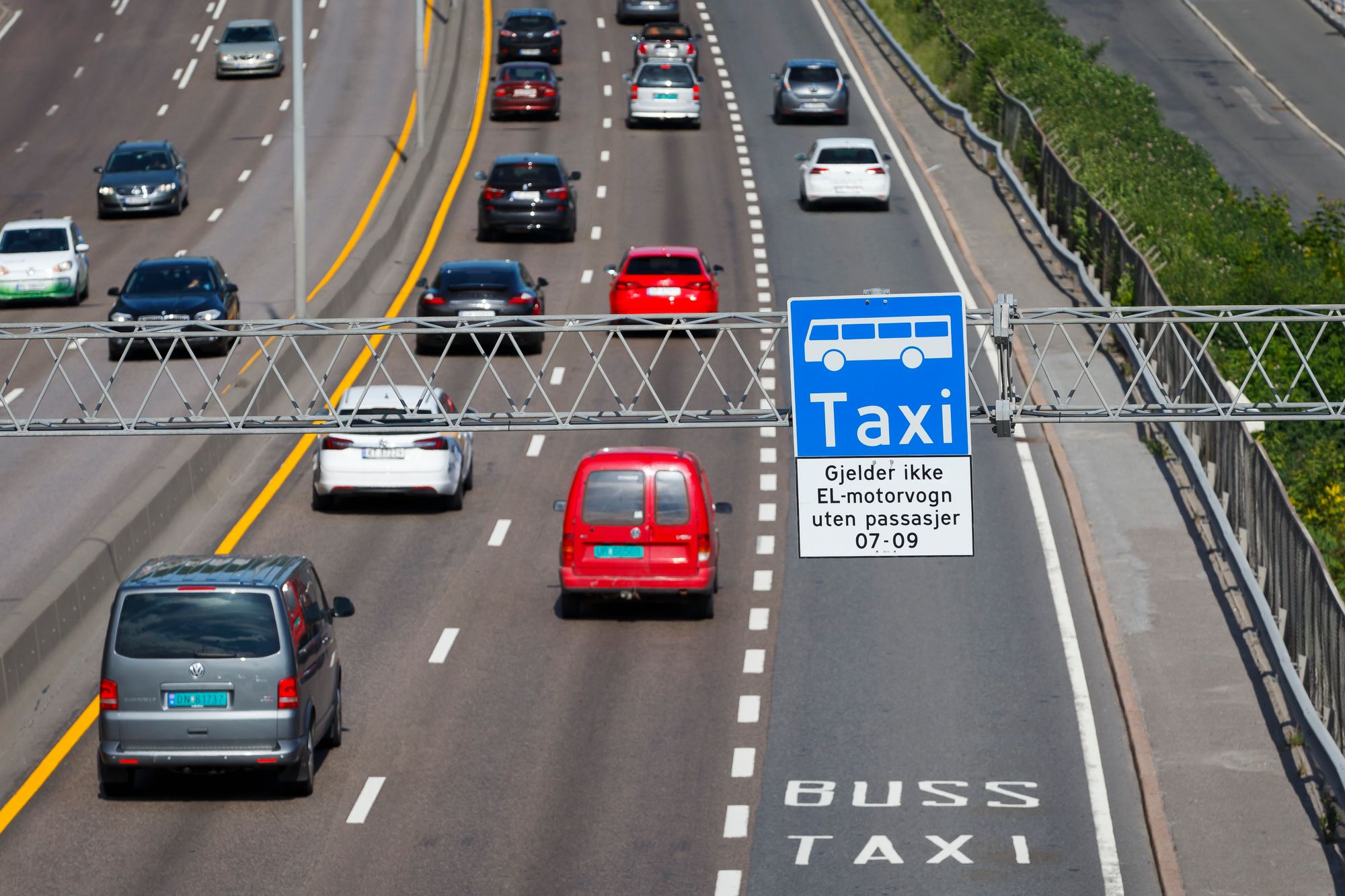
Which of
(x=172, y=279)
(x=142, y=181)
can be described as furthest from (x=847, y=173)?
(x=172, y=279)

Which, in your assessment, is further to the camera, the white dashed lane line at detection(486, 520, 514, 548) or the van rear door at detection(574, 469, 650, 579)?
the white dashed lane line at detection(486, 520, 514, 548)

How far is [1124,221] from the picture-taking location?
4147cm

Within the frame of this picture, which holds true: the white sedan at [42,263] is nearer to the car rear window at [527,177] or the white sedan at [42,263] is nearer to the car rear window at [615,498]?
the car rear window at [527,177]

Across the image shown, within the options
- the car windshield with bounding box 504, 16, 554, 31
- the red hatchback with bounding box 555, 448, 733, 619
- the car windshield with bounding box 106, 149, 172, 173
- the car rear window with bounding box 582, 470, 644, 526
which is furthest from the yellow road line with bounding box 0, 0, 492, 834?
the car rear window with bounding box 582, 470, 644, 526

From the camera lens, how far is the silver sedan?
61438 millimetres

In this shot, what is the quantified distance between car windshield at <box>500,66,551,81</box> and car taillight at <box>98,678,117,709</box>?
39.8 meters

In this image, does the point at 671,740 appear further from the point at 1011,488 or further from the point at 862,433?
the point at 1011,488

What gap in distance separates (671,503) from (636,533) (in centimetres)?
51

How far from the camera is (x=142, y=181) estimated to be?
157ft

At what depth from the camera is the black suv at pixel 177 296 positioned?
116 ft

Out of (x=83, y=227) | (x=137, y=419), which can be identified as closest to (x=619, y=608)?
(x=137, y=419)

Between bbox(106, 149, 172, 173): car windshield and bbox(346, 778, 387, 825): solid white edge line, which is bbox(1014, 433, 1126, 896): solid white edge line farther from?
bbox(106, 149, 172, 173): car windshield

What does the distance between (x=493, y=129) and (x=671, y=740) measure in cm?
3726

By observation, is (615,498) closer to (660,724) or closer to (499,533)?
(660,724)
